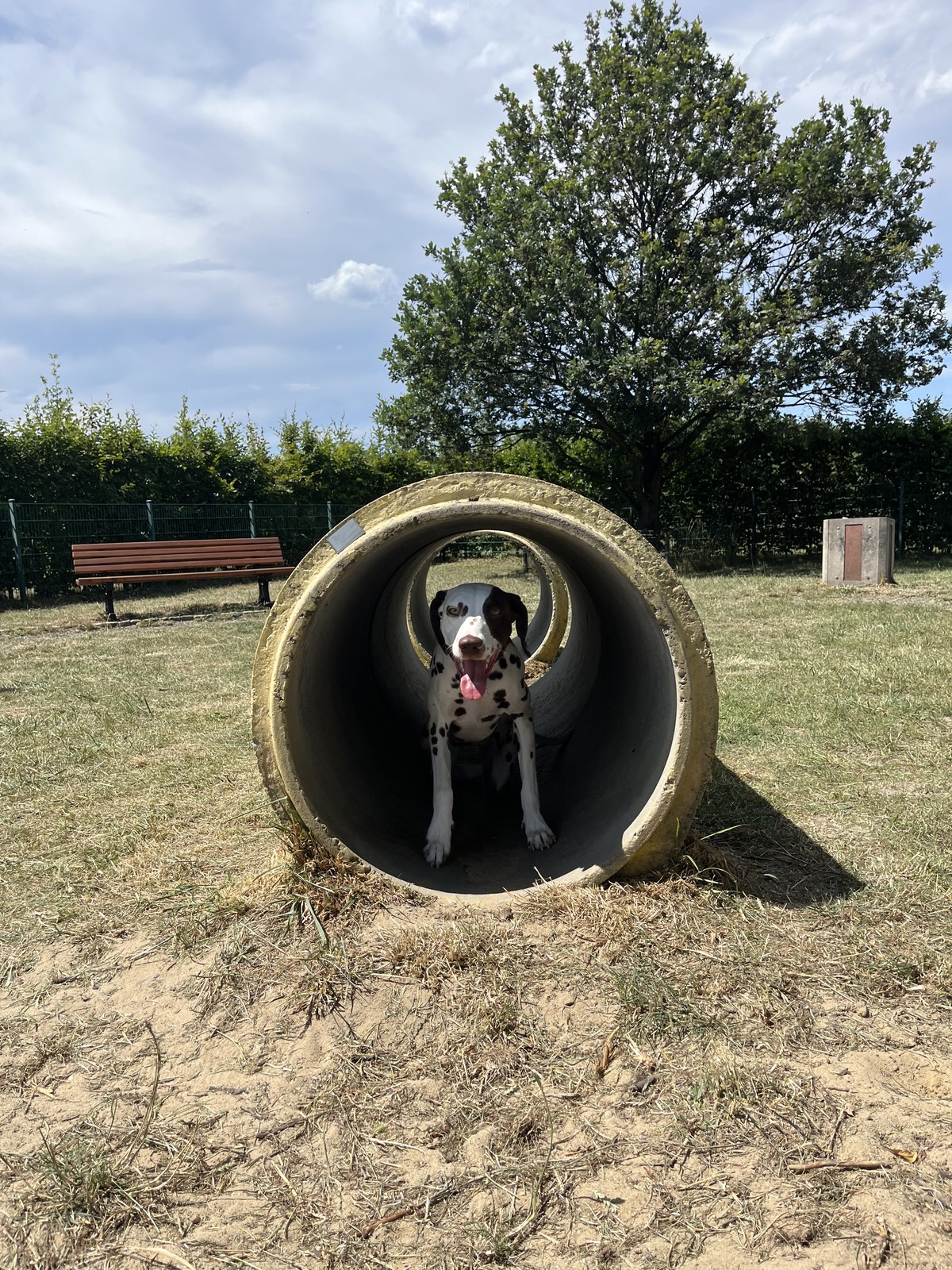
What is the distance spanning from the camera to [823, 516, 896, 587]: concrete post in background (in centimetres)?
1358

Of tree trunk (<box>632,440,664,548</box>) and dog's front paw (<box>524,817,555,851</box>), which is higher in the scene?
tree trunk (<box>632,440,664,548</box>)

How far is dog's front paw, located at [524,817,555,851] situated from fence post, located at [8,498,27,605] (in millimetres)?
14178

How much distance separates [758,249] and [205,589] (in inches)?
565

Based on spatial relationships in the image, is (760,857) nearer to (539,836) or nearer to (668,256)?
(539,836)

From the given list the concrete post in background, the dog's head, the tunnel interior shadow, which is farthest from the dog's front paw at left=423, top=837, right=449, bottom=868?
the concrete post in background

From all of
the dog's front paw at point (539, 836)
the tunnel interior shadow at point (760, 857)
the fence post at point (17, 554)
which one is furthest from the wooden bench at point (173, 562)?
the tunnel interior shadow at point (760, 857)

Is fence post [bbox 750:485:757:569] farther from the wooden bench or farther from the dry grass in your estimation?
the dry grass

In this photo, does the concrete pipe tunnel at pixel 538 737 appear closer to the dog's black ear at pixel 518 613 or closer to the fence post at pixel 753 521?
the dog's black ear at pixel 518 613

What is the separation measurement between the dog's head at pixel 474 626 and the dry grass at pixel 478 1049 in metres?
1.02

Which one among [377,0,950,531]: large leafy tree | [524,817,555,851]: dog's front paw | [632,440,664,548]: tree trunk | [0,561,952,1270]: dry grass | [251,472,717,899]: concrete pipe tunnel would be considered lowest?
[0,561,952,1270]: dry grass

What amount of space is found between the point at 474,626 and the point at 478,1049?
1.69 m

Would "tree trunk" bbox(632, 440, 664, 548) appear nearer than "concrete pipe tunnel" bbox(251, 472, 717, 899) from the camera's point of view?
No

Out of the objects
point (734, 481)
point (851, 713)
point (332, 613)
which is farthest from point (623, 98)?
point (332, 613)

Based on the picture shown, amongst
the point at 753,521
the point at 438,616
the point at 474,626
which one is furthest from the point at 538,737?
the point at 753,521
